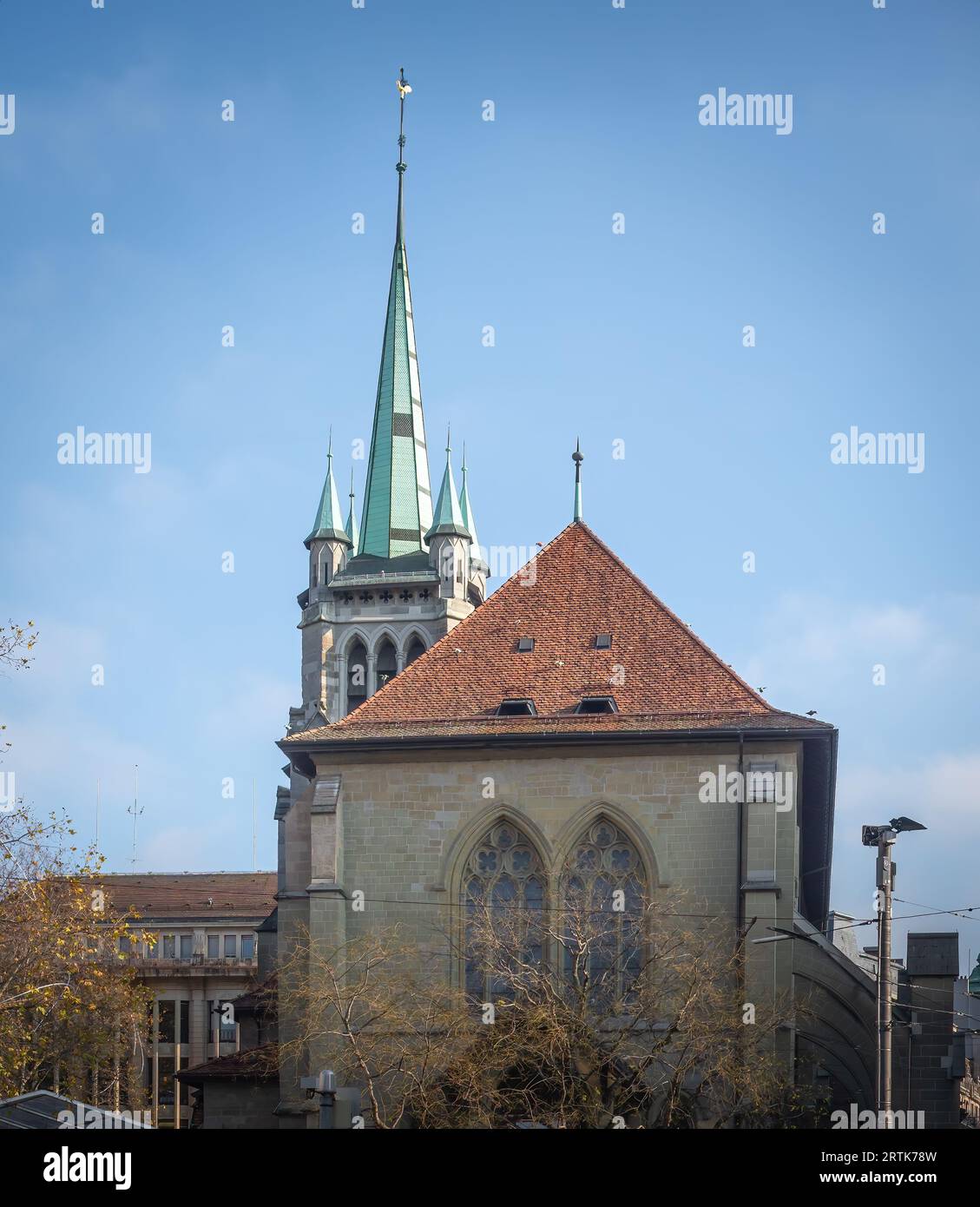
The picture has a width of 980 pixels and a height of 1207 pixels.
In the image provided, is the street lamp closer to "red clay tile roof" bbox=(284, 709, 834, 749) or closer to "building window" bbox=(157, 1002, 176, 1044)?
"red clay tile roof" bbox=(284, 709, 834, 749)

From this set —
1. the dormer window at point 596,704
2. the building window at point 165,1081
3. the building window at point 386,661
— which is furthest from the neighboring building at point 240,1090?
the building window at point 386,661

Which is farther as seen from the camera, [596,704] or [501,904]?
[596,704]

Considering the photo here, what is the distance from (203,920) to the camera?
87.8 meters

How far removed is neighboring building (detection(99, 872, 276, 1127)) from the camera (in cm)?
8219

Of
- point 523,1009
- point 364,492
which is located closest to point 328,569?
point 364,492

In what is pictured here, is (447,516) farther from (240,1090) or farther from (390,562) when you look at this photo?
(240,1090)

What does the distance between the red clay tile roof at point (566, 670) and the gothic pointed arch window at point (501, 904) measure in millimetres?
1996

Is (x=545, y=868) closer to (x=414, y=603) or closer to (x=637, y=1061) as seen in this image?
(x=637, y=1061)

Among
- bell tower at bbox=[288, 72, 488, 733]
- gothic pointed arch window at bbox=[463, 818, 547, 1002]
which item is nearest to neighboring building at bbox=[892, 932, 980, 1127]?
gothic pointed arch window at bbox=[463, 818, 547, 1002]

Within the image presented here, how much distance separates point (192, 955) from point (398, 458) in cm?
2410

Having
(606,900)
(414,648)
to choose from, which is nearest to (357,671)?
(414,648)

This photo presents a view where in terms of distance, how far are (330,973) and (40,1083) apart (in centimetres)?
4036

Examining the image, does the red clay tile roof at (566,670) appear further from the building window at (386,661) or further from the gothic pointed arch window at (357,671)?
the building window at (386,661)

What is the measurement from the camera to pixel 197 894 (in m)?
91.0
